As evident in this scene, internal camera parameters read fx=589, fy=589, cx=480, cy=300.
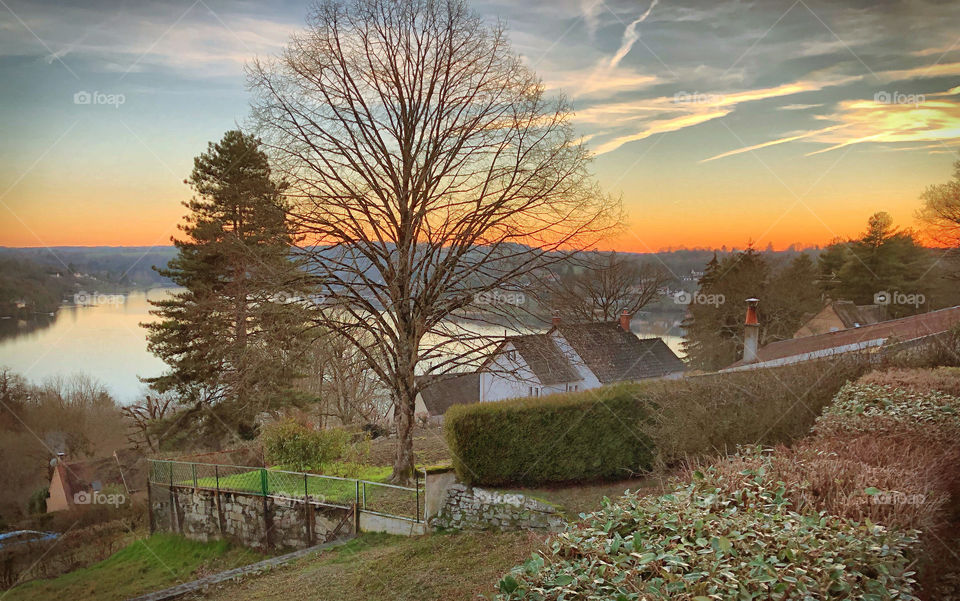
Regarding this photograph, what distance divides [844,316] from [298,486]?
29.4 meters

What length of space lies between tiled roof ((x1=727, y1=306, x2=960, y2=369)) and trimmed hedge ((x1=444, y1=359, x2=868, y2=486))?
17.5 feet

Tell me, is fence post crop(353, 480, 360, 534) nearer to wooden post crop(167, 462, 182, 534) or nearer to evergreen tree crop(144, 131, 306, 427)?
wooden post crop(167, 462, 182, 534)

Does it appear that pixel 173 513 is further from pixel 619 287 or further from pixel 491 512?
pixel 619 287

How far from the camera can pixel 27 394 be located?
1060 inches

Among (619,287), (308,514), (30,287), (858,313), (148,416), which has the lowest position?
(308,514)

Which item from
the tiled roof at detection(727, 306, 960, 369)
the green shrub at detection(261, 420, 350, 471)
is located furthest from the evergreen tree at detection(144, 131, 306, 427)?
the tiled roof at detection(727, 306, 960, 369)

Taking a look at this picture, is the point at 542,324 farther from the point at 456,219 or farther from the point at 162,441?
the point at 162,441

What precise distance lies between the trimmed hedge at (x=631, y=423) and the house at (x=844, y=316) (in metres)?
23.1

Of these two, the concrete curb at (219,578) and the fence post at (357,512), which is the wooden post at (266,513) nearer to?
the concrete curb at (219,578)

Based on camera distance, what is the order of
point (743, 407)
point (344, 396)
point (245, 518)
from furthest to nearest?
point (344, 396)
point (245, 518)
point (743, 407)

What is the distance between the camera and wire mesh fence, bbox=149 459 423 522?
1204 cm

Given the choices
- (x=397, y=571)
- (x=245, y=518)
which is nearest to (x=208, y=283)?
(x=245, y=518)

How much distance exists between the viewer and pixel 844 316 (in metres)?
31.1

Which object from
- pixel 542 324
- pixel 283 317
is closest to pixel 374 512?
pixel 283 317
